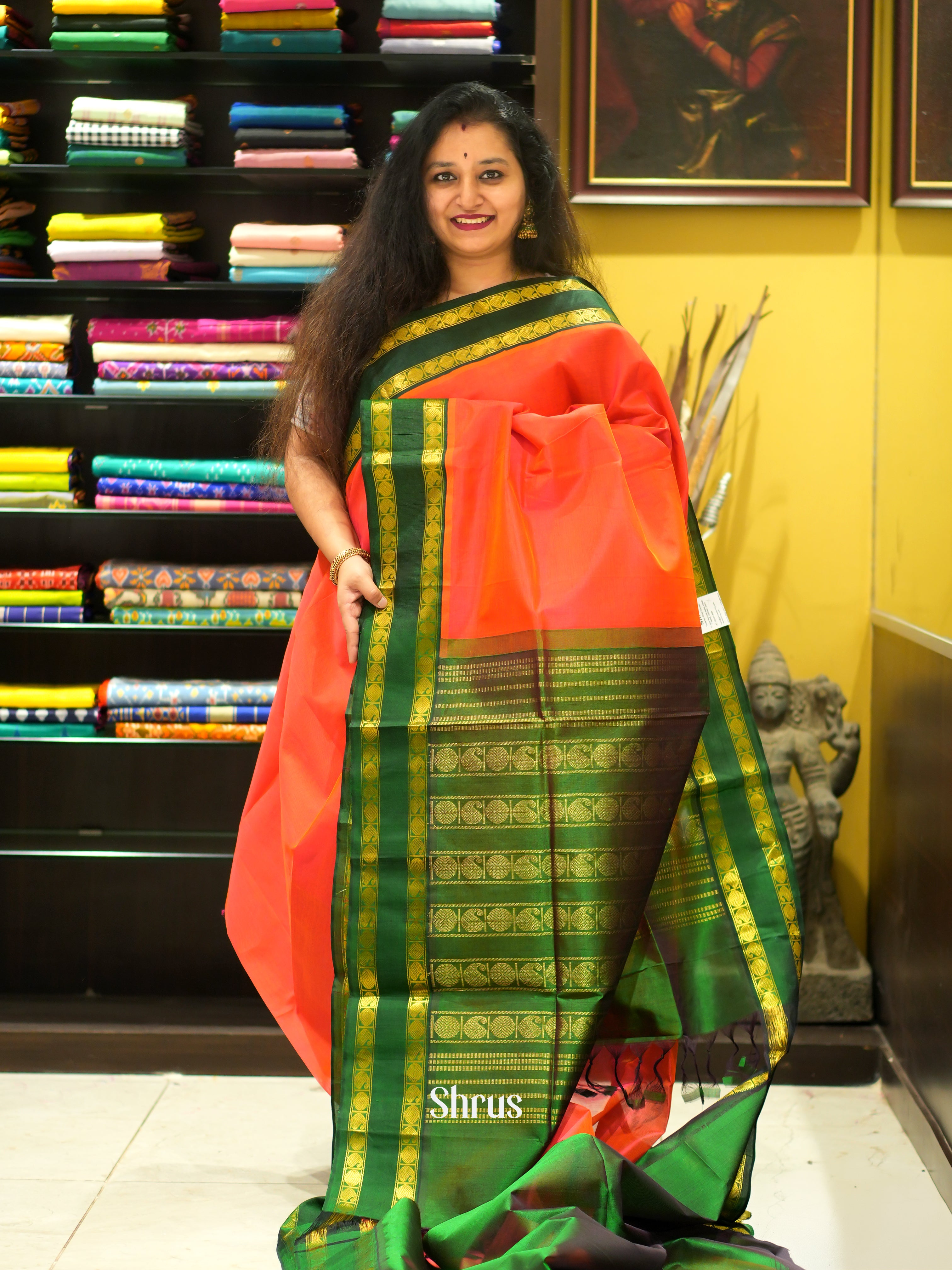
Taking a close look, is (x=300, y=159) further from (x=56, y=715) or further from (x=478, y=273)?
(x=56, y=715)

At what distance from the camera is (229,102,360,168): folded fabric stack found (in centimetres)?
276

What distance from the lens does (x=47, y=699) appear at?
9.32ft

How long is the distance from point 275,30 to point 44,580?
1280 mm

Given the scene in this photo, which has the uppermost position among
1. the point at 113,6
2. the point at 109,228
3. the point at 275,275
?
the point at 113,6

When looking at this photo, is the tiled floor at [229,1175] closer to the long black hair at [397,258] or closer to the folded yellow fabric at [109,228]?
the long black hair at [397,258]

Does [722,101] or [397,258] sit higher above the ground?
[722,101]

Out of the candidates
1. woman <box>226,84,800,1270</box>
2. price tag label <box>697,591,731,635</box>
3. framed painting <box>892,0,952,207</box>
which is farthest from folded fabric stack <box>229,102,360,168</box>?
price tag label <box>697,591,731,635</box>

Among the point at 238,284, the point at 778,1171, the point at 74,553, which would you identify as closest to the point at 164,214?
the point at 238,284

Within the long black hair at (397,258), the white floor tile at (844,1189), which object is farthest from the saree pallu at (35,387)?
the white floor tile at (844,1189)

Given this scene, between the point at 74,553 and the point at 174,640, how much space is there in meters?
0.31

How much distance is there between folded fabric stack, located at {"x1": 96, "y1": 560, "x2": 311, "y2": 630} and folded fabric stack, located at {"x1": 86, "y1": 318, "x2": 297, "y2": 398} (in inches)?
15.1

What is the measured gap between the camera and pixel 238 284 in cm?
277

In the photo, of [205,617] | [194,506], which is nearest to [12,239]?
[194,506]

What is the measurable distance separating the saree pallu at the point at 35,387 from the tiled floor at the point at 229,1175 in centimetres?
147
